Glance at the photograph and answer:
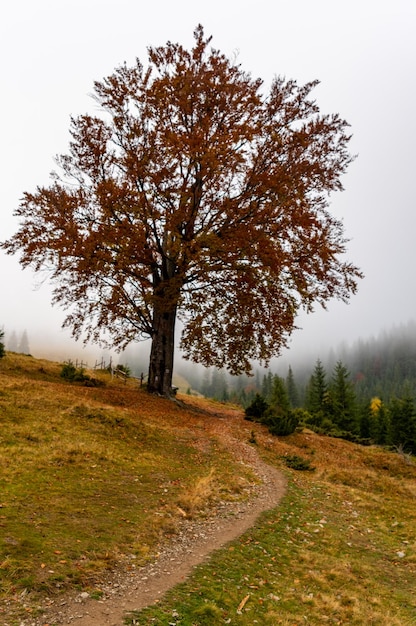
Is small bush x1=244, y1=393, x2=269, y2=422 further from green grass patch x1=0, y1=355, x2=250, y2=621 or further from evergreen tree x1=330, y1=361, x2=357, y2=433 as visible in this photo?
evergreen tree x1=330, y1=361, x2=357, y2=433

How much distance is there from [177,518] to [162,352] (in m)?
12.9

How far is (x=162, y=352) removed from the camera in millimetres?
21172

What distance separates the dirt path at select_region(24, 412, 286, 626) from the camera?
16.4 ft

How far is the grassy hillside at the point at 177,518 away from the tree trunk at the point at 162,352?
4680mm

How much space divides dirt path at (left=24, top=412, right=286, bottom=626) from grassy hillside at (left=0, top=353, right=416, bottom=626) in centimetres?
22

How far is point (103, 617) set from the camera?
5.04 meters

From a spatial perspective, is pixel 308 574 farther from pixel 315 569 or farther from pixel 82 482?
pixel 82 482

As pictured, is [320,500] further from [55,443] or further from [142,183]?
[142,183]

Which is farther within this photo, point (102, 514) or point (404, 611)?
point (102, 514)

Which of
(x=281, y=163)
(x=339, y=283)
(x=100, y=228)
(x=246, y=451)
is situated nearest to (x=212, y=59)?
(x=281, y=163)

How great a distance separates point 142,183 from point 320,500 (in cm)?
1581

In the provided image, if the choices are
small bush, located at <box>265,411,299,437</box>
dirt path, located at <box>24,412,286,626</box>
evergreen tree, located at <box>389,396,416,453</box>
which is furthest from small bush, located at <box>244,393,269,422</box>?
evergreen tree, located at <box>389,396,416,453</box>

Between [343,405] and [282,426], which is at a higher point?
[282,426]

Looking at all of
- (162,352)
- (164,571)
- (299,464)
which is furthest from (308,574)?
(162,352)
